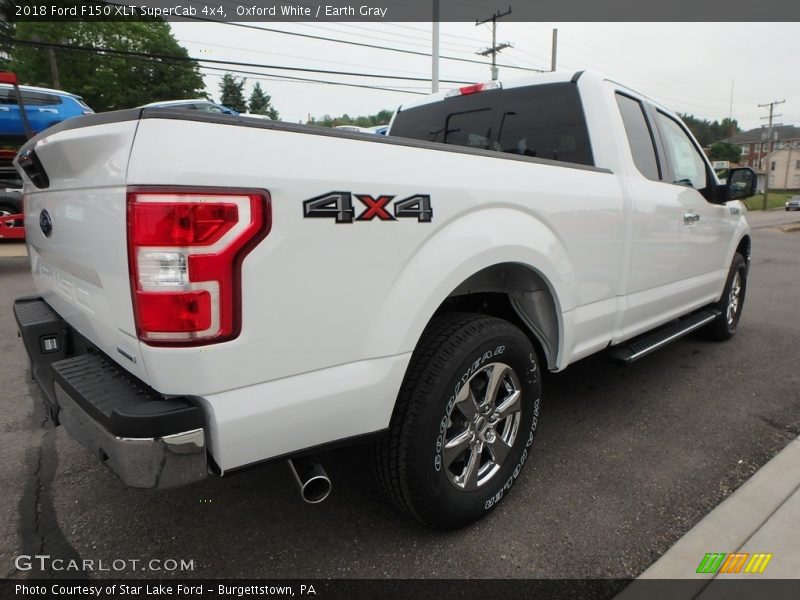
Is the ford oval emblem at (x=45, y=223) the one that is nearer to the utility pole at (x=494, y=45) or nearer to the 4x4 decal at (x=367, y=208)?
the 4x4 decal at (x=367, y=208)

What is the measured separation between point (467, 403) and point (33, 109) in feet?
56.8

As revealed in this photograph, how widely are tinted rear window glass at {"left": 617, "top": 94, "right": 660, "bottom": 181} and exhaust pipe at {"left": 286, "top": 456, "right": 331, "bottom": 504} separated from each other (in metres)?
2.48

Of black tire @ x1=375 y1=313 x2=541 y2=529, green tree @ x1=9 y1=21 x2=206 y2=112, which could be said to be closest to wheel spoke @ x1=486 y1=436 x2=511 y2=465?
black tire @ x1=375 y1=313 x2=541 y2=529

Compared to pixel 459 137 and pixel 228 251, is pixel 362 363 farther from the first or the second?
pixel 459 137

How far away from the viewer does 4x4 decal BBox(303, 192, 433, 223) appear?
148 centimetres

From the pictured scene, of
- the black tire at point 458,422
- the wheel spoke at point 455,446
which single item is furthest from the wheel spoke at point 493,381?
the wheel spoke at point 455,446

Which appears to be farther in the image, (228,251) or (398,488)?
(398,488)

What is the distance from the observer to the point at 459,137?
3.42 m

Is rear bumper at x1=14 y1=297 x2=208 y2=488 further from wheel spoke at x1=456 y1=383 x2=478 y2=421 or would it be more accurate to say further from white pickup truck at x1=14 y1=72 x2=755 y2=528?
wheel spoke at x1=456 y1=383 x2=478 y2=421

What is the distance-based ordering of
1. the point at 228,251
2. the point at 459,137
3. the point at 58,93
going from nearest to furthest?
the point at 228,251 → the point at 459,137 → the point at 58,93

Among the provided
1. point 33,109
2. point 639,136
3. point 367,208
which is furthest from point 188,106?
point 33,109

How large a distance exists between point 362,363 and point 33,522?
1667mm

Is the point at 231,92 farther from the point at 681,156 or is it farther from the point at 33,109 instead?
the point at 681,156

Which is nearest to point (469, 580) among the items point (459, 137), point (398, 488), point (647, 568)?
point (398, 488)
